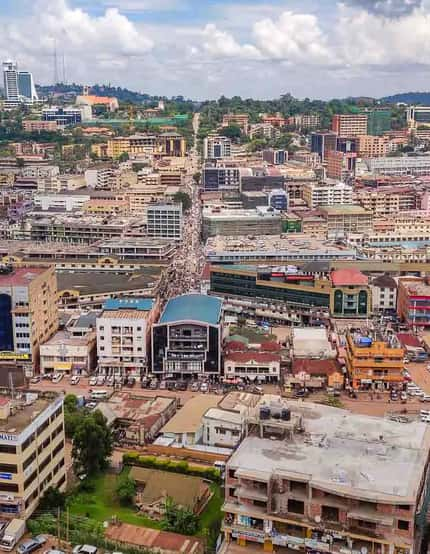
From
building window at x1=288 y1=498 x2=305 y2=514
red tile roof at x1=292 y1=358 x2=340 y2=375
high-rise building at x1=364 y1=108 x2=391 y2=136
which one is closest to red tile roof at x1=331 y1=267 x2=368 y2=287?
red tile roof at x1=292 y1=358 x2=340 y2=375

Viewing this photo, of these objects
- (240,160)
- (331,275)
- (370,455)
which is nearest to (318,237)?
(331,275)

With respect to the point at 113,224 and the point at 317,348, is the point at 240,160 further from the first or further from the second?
the point at 317,348

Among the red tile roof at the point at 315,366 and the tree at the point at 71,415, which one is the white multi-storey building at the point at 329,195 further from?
the tree at the point at 71,415

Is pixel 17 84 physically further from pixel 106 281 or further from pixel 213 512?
pixel 213 512

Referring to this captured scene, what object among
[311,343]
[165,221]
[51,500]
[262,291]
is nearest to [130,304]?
[311,343]

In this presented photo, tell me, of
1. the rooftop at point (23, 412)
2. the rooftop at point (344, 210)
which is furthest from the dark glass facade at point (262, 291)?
the rooftop at point (344, 210)

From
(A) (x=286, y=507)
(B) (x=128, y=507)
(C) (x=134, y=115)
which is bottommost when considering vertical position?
(B) (x=128, y=507)
